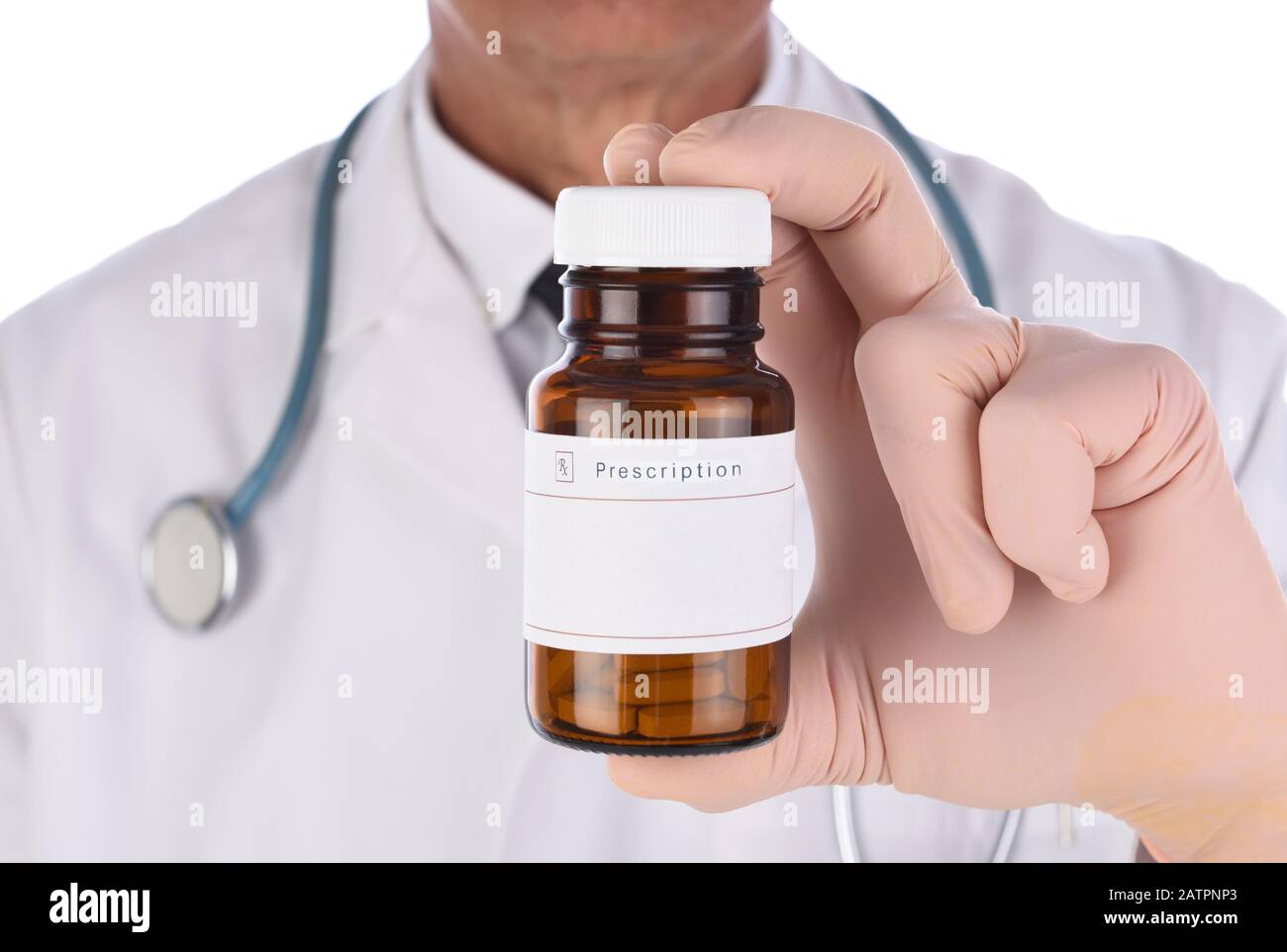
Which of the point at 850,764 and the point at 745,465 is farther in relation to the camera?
the point at 850,764

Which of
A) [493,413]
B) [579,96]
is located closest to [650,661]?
[493,413]

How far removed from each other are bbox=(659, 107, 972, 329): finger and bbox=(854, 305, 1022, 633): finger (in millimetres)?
56

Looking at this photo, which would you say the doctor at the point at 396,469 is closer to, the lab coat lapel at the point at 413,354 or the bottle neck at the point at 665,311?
the lab coat lapel at the point at 413,354

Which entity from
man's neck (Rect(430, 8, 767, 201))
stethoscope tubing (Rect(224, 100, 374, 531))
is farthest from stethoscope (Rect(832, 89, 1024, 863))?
stethoscope tubing (Rect(224, 100, 374, 531))

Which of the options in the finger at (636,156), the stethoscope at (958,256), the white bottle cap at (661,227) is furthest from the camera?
the stethoscope at (958,256)

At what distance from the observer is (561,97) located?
1126 mm

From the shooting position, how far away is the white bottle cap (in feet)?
2.06

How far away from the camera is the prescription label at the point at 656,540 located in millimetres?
632

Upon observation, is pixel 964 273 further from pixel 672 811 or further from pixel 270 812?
pixel 270 812

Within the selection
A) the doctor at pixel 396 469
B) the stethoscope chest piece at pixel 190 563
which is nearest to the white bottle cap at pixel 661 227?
the doctor at pixel 396 469

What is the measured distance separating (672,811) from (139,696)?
58 cm

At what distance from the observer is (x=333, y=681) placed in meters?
1.22

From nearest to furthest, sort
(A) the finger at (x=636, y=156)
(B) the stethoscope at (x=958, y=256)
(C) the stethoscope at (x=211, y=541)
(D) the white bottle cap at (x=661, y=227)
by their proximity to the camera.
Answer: (D) the white bottle cap at (x=661, y=227), (A) the finger at (x=636, y=156), (B) the stethoscope at (x=958, y=256), (C) the stethoscope at (x=211, y=541)

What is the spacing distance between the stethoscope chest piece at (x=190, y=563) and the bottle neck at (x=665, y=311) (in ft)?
2.13
